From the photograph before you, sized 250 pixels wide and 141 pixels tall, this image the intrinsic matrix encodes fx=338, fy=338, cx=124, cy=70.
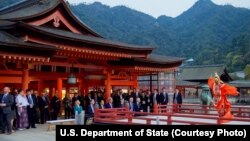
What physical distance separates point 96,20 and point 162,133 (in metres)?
98.1

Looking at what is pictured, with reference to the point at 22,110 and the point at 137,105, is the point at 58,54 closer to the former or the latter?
the point at 22,110

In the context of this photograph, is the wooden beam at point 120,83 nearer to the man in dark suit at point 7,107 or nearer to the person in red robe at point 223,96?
the person in red robe at point 223,96

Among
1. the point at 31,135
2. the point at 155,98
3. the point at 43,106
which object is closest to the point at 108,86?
the point at 155,98

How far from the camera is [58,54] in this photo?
17.4 m

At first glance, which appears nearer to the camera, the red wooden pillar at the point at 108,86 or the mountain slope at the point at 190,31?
the red wooden pillar at the point at 108,86

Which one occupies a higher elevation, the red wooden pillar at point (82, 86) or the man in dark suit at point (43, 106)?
the red wooden pillar at point (82, 86)

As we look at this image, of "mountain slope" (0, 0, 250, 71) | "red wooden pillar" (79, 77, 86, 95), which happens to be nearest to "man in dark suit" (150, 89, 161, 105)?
"red wooden pillar" (79, 77, 86, 95)

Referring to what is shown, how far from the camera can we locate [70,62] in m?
18.4

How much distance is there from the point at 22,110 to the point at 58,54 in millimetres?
4065

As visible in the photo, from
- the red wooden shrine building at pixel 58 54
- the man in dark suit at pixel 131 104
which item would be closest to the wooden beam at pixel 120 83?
the red wooden shrine building at pixel 58 54

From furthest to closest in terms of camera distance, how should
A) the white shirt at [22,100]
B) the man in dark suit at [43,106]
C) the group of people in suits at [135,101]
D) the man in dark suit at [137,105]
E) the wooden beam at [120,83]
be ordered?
the wooden beam at [120,83]
the man in dark suit at [137,105]
the group of people in suits at [135,101]
the man in dark suit at [43,106]
the white shirt at [22,100]

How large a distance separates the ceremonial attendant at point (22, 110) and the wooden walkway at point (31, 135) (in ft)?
1.15

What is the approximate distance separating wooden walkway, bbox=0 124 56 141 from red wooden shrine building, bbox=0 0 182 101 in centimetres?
222

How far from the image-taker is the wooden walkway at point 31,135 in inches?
474
